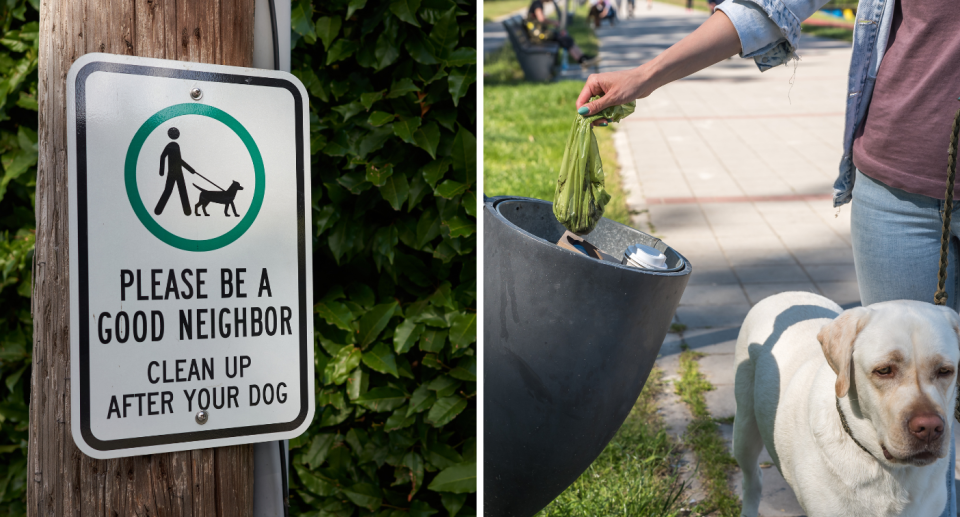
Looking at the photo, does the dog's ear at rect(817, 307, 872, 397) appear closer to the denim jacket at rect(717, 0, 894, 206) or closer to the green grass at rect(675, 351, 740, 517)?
the denim jacket at rect(717, 0, 894, 206)

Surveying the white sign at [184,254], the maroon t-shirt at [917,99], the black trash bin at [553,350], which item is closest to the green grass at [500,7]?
the maroon t-shirt at [917,99]

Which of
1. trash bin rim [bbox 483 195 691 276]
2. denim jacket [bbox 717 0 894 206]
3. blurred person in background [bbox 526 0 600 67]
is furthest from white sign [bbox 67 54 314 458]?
blurred person in background [bbox 526 0 600 67]

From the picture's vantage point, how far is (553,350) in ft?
6.23

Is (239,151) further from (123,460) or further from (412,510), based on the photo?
(412,510)

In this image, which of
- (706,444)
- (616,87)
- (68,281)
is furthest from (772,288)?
(68,281)

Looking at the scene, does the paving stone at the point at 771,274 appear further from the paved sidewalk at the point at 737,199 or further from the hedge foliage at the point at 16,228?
the hedge foliage at the point at 16,228

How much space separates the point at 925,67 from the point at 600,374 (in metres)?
1.18

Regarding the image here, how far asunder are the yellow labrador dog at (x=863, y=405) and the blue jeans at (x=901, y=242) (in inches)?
10.7

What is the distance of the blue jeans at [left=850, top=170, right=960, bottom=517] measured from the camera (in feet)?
7.02

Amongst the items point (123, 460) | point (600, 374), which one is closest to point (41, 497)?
point (123, 460)

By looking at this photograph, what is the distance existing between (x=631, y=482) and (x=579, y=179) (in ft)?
4.85

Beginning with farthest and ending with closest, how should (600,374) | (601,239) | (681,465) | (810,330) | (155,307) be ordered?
(681,465), (810,330), (601,239), (600,374), (155,307)

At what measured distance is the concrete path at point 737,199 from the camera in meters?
4.86

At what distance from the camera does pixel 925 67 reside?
80.4 inches
